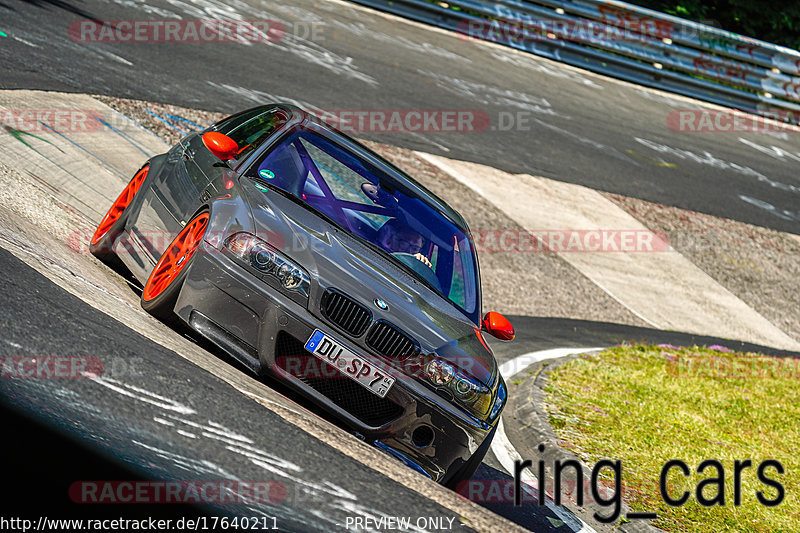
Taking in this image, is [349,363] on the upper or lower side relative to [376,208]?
lower

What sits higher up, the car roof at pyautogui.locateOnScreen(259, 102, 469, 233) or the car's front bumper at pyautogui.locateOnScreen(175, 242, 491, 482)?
the car roof at pyautogui.locateOnScreen(259, 102, 469, 233)

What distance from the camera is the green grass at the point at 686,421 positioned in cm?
598

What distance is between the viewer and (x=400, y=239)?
5.54 metres

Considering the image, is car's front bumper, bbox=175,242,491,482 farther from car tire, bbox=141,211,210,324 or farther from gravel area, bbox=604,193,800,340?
gravel area, bbox=604,193,800,340

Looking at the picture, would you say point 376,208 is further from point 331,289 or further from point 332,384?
point 332,384

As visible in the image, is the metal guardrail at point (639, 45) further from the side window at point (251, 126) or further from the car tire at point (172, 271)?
the car tire at point (172, 271)

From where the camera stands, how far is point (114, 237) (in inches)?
235

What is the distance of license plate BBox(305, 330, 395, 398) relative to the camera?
4.41 meters

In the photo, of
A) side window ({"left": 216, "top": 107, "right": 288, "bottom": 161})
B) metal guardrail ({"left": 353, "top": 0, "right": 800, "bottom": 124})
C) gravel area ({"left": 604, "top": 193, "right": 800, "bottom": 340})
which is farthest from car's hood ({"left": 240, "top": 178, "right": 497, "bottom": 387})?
metal guardrail ({"left": 353, "top": 0, "right": 800, "bottom": 124})

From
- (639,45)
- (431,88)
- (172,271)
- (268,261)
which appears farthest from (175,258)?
(639,45)

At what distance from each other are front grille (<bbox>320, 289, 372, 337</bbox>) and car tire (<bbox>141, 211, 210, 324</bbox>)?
80 cm

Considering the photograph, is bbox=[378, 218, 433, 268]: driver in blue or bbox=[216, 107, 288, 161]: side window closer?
bbox=[378, 218, 433, 268]: driver in blue

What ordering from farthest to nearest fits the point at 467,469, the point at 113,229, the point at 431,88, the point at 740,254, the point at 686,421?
the point at 431,88, the point at 740,254, the point at 686,421, the point at 113,229, the point at 467,469

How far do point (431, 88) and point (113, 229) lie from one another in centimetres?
877
